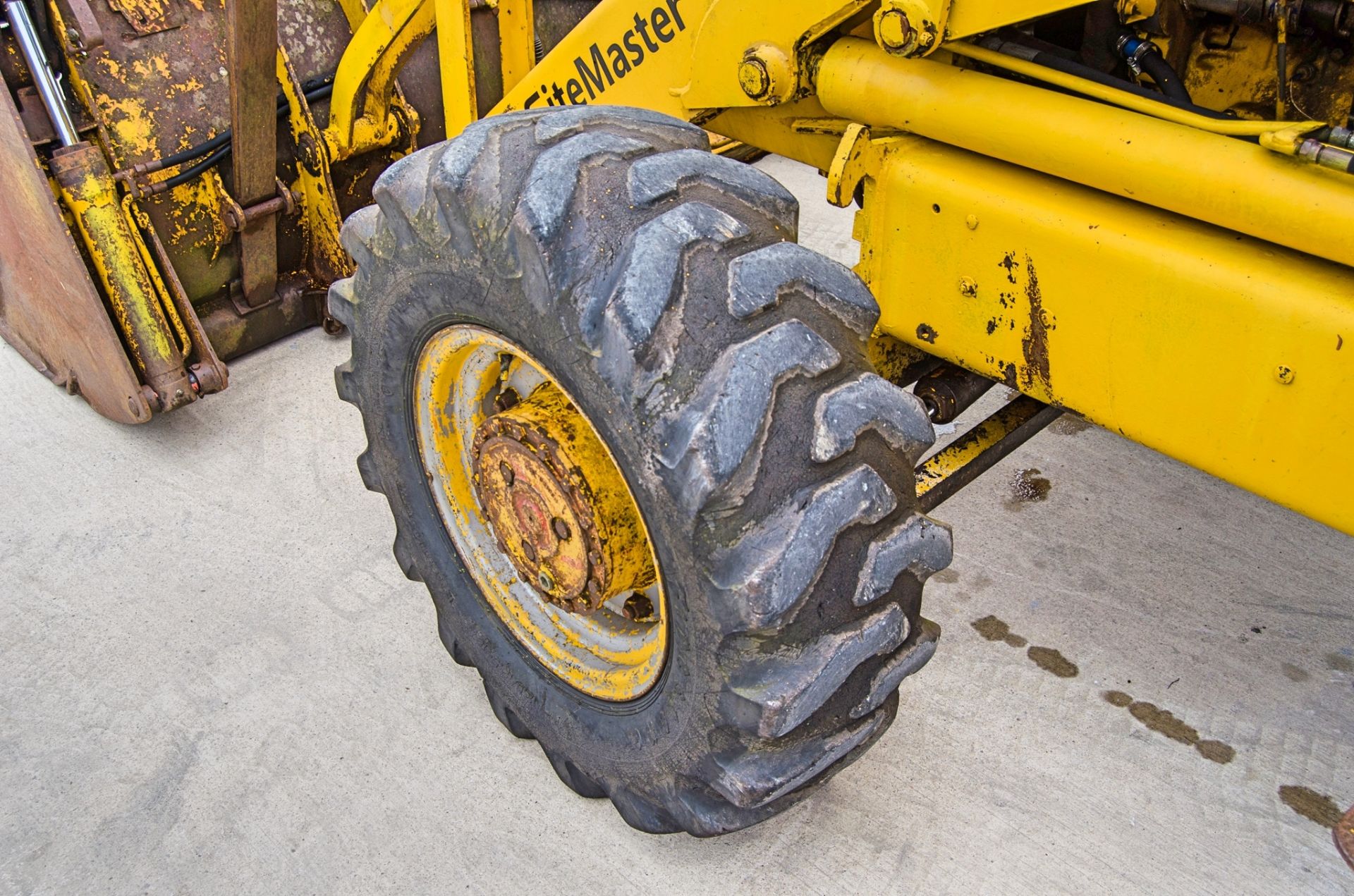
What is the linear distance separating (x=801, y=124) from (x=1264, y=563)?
1.60m

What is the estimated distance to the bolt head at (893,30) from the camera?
1.58m

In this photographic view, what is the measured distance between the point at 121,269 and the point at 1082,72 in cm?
245

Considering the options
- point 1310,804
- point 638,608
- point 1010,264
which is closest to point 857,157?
point 1010,264

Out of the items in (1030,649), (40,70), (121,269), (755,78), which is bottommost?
(1030,649)

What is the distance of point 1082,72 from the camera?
64.6 inches

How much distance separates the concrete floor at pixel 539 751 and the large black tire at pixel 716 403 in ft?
1.48

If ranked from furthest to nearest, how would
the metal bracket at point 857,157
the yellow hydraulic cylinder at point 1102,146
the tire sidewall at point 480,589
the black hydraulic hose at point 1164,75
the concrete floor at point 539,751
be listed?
the concrete floor at point 539,751 < the metal bracket at point 857,157 < the black hydraulic hose at point 1164,75 < the tire sidewall at point 480,589 < the yellow hydraulic cylinder at point 1102,146

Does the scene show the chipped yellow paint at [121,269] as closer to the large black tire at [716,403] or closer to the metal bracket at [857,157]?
the large black tire at [716,403]

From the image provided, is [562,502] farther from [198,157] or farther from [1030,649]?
[198,157]

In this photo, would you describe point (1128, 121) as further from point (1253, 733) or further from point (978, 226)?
point (1253, 733)

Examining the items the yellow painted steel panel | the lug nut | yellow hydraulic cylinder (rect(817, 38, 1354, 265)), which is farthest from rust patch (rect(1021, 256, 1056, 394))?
the lug nut

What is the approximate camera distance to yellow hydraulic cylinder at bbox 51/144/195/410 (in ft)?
9.20

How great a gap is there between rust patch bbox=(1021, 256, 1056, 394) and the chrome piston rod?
2.49 meters

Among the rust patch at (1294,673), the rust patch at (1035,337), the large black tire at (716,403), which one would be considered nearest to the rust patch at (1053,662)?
the rust patch at (1294,673)
